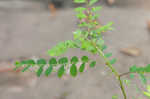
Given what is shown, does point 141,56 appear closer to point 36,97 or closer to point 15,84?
point 36,97

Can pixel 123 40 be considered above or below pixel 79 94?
above

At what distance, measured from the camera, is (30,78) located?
7.89 ft

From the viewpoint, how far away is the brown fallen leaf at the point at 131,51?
2492 millimetres

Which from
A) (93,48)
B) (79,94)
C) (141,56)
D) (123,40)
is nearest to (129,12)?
(123,40)

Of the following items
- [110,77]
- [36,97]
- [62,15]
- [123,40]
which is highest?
[62,15]

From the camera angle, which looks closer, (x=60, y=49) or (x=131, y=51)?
(x=60, y=49)

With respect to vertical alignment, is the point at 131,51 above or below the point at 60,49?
below

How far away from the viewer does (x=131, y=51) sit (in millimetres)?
2520

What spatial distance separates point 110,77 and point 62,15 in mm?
2317

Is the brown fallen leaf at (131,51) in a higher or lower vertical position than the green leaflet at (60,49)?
lower

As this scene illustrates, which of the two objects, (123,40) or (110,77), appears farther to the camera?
(123,40)

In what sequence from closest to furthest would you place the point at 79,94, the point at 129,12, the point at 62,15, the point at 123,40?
the point at 79,94
the point at 123,40
the point at 129,12
the point at 62,15

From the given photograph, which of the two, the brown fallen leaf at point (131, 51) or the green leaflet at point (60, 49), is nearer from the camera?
the green leaflet at point (60, 49)

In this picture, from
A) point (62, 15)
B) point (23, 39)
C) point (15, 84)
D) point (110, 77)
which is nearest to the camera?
point (110, 77)
